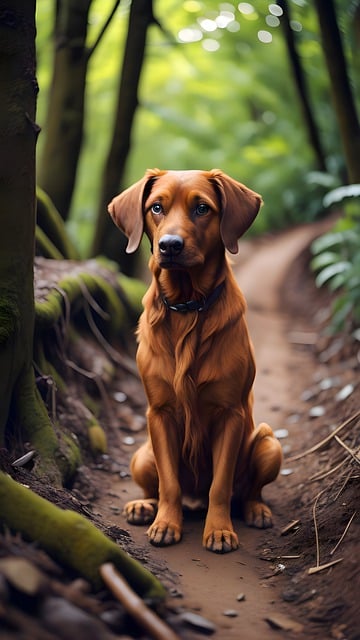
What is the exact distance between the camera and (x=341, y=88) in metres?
7.66

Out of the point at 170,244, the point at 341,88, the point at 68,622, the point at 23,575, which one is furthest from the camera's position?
the point at 341,88

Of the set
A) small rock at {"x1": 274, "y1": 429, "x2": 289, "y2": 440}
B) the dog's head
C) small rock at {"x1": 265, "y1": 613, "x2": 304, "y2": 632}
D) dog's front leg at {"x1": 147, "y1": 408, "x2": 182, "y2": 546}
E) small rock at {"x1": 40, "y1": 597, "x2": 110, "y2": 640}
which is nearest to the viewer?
small rock at {"x1": 40, "y1": 597, "x2": 110, "y2": 640}

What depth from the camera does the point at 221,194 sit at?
450 centimetres

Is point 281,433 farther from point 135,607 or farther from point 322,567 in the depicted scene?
point 135,607

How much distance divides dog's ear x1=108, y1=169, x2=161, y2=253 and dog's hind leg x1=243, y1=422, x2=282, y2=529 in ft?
4.98

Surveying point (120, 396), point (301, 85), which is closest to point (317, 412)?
point (120, 396)

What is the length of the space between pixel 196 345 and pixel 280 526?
1.29m

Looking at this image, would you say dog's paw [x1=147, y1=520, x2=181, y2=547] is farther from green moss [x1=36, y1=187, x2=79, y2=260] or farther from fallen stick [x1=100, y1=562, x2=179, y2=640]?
green moss [x1=36, y1=187, x2=79, y2=260]

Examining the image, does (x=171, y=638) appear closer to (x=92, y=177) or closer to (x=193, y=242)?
(x=193, y=242)

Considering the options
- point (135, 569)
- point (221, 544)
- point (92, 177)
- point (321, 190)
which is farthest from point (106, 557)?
point (321, 190)

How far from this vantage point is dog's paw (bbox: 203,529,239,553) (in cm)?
436

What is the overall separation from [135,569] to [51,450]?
1.66 meters

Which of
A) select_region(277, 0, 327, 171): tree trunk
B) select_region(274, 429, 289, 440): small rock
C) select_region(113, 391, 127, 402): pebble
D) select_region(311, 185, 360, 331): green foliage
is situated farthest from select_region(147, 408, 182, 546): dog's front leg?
select_region(277, 0, 327, 171): tree trunk

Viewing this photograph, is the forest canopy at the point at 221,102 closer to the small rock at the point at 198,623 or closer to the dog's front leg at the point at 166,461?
the dog's front leg at the point at 166,461
